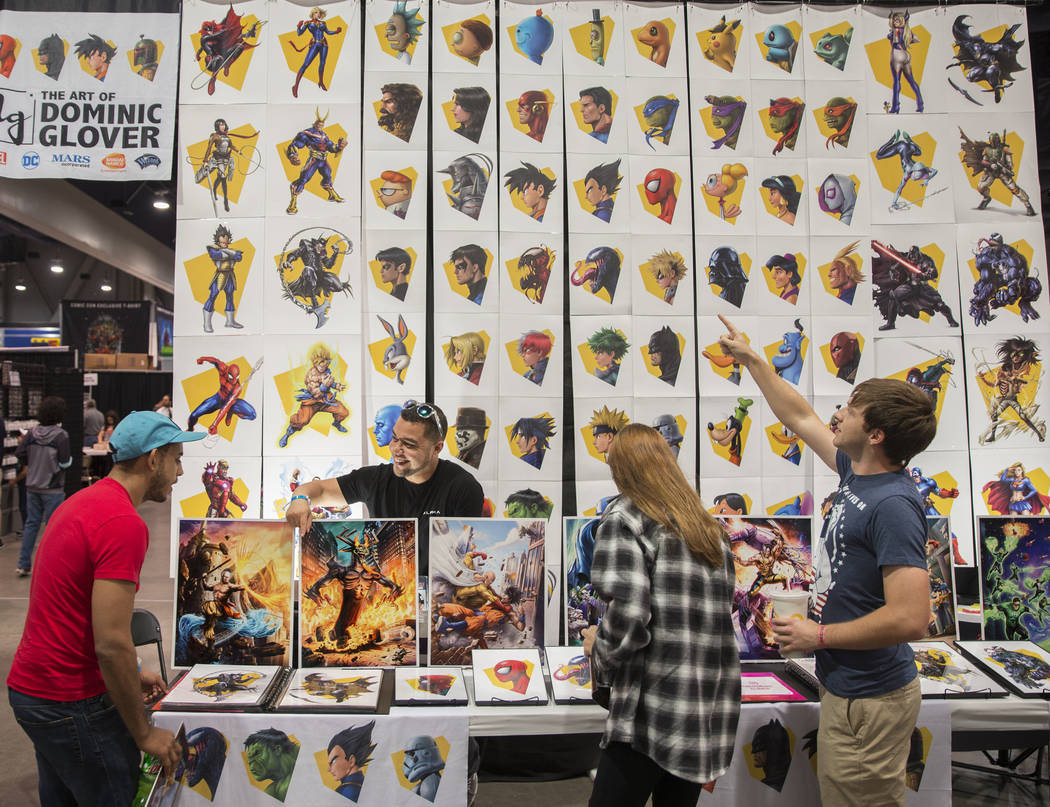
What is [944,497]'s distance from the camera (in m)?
3.42

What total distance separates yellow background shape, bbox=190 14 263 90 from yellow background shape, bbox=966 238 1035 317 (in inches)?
132

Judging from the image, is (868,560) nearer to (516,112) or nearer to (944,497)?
(944,497)

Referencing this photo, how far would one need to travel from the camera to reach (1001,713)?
7.28 ft

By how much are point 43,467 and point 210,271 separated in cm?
432

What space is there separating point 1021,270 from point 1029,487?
99 cm

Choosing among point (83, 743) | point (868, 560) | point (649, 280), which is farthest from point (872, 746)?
point (649, 280)

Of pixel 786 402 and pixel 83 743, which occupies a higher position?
pixel 786 402

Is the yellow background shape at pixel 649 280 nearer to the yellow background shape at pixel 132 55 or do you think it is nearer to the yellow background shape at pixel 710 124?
the yellow background shape at pixel 710 124

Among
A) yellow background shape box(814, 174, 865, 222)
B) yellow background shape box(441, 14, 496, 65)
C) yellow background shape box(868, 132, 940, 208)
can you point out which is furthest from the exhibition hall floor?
yellow background shape box(441, 14, 496, 65)

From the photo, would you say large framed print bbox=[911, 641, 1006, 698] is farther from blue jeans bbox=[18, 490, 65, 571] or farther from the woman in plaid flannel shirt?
blue jeans bbox=[18, 490, 65, 571]

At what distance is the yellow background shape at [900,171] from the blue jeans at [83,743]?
3.55 meters

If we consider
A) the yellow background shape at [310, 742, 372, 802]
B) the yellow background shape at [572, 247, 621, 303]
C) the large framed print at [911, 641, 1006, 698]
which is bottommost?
the yellow background shape at [310, 742, 372, 802]

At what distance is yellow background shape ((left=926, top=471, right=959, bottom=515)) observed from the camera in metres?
3.42

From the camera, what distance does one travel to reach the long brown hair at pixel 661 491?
62.4 inches
